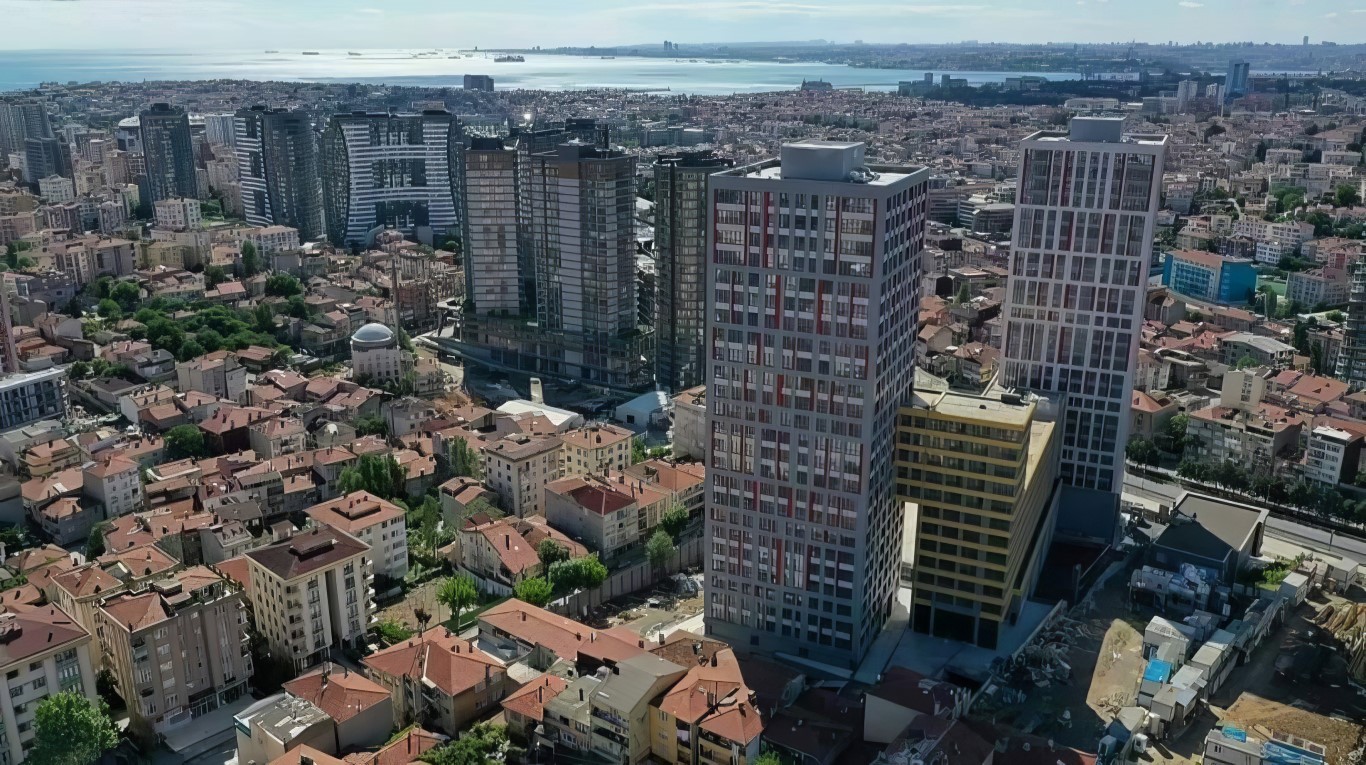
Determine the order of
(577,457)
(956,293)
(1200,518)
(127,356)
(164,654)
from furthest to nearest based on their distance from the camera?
(956,293), (127,356), (577,457), (1200,518), (164,654)

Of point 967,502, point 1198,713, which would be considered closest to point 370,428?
point 967,502

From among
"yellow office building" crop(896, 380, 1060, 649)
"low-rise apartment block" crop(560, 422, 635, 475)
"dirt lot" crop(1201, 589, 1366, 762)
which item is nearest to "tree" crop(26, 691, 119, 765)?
"low-rise apartment block" crop(560, 422, 635, 475)

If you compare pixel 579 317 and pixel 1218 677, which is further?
pixel 579 317

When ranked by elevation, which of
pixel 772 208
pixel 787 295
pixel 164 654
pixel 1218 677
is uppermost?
pixel 772 208

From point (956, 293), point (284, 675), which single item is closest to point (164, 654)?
point (284, 675)

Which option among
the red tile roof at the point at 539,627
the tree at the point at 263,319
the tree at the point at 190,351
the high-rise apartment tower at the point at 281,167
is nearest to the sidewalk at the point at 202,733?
the red tile roof at the point at 539,627

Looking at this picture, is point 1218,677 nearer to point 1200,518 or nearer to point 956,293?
point 1200,518

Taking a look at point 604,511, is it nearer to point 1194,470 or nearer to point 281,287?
point 1194,470
